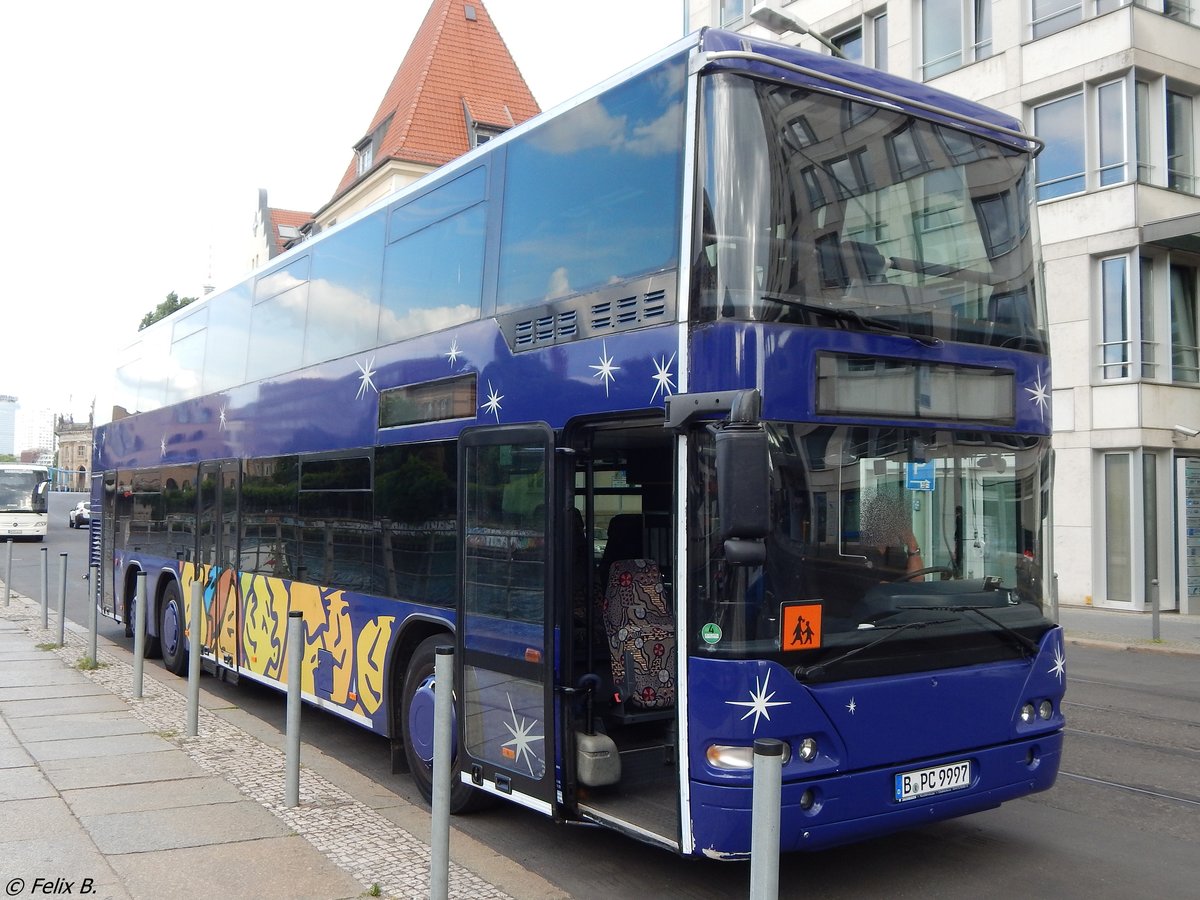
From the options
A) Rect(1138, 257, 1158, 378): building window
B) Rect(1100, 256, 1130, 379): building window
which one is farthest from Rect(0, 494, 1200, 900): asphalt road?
Rect(1138, 257, 1158, 378): building window

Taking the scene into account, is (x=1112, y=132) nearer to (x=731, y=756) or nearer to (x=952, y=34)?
(x=952, y=34)

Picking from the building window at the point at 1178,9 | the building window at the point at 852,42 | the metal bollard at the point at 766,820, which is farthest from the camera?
the building window at the point at 852,42

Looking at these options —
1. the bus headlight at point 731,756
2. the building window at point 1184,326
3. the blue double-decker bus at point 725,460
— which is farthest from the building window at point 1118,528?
the bus headlight at point 731,756

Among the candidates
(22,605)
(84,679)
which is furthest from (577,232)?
(22,605)

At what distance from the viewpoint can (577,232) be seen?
20.1ft

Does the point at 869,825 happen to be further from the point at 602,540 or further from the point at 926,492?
the point at 602,540

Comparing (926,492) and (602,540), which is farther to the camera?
(602,540)

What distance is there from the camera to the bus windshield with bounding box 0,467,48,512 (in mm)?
47469

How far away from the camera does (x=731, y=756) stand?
4887mm

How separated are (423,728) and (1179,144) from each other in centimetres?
2195

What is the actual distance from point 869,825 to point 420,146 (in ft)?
131

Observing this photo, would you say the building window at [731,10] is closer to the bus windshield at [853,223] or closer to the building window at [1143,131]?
the building window at [1143,131]

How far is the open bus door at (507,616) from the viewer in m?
6.04

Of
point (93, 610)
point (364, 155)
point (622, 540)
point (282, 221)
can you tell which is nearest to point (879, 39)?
point (93, 610)
